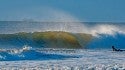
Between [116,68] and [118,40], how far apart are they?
945 inches

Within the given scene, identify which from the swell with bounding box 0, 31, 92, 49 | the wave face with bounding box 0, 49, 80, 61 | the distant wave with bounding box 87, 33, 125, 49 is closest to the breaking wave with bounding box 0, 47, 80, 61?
the wave face with bounding box 0, 49, 80, 61

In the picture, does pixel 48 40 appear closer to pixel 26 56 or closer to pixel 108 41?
pixel 108 41

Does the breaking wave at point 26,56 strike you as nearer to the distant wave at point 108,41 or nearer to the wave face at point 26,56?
the wave face at point 26,56

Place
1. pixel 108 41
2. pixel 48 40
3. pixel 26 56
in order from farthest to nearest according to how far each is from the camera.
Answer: pixel 108 41 < pixel 48 40 < pixel 26 56

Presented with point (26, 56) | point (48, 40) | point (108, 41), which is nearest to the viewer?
point (26, 56)

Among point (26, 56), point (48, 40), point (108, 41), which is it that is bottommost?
point (26, 56)

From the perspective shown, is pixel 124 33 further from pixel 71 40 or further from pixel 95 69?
pixel 95 69

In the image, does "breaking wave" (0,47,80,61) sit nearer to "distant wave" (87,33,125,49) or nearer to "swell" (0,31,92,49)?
"swell" (0,31,92,49)

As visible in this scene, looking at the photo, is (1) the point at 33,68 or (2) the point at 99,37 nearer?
(1) the point at 33,68

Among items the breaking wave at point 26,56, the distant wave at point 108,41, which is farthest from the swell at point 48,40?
the breaking wave at point 26,56

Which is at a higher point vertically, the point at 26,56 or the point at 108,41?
the point at 108,41

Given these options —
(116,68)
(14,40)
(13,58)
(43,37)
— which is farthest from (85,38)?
(116,68)

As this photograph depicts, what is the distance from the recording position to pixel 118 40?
4078cm

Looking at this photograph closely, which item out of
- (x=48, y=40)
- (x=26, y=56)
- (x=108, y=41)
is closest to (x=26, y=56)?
(x=26, y=56)
